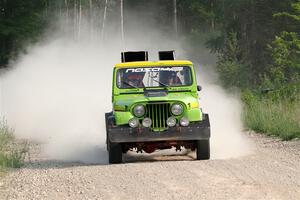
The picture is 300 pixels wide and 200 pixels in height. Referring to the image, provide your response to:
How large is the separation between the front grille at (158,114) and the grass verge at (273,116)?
5806 mm

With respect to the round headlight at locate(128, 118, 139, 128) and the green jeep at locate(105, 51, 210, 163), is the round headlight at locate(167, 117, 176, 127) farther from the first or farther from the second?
the round headlight at locate(128, 118, 139, 128)

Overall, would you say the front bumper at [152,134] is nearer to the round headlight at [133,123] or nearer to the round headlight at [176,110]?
the round headlight at [133,123]

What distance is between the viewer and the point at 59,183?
13.3 meters

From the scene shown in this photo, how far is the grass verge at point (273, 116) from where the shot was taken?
21469mm

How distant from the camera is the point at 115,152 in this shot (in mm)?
15805

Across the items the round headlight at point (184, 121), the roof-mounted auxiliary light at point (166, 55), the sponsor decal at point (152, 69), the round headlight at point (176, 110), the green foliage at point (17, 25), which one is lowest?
the round headlight at point (184, 121)

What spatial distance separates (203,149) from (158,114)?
1.13m

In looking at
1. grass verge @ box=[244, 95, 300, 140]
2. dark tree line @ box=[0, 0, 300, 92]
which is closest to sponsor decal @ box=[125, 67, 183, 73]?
grass verge @ box=[244, 95, 300, 140]

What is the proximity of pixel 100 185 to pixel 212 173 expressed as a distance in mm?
1939

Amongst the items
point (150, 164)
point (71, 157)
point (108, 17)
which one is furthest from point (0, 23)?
point (108, 17)

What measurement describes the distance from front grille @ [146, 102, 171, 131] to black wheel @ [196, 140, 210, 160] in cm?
78

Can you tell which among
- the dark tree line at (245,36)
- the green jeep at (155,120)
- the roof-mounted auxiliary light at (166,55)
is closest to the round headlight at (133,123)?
the green jeep at (155,120)

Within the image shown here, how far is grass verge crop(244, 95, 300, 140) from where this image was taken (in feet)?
70.4

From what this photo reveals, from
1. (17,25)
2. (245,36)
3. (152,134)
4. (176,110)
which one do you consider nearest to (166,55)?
(176,110)
